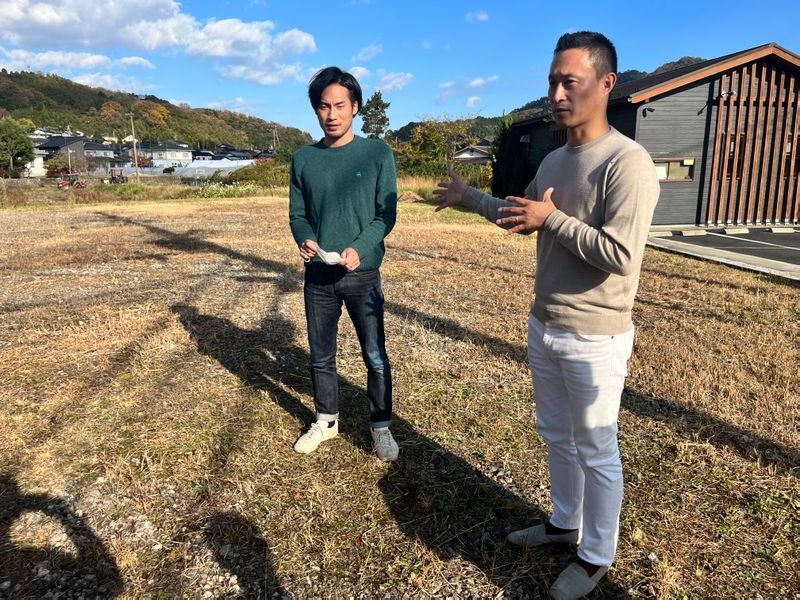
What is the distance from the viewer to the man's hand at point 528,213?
4.91 ft

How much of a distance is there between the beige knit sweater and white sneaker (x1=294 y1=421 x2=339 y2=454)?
1.52m

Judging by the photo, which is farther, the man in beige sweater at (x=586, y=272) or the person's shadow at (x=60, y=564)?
the person's shadow at (x=60, y=564)

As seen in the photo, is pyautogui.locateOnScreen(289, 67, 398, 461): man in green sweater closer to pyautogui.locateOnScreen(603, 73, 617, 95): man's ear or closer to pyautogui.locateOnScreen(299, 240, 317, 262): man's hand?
pyautogui.locateOnScreen(299, 240, 317, 262): man's hand

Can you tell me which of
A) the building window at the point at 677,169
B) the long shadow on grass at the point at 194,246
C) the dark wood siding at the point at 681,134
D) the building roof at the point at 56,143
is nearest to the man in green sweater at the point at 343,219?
the long shadow on grass at the point at 194,246

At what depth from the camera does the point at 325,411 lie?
9.14 feet

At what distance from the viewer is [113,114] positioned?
111125 millimetres

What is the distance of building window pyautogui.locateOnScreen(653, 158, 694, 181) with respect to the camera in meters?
11.9

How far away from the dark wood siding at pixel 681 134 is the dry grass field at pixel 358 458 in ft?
23.6

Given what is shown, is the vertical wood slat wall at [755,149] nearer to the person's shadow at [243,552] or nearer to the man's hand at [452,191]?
the man's hand at [452,191]

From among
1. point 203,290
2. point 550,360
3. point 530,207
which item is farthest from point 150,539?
point 203,290

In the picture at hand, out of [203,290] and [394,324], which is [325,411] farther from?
[203,290]

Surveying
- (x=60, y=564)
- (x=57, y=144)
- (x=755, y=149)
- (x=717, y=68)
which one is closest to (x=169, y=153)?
(x=57, y=144)

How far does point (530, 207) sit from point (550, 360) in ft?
1.78

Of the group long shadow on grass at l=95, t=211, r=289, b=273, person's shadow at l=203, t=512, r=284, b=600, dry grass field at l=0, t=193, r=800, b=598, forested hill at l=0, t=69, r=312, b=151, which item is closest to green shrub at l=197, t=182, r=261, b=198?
long shadow on grass at l=95, t=211, r=289, b=273
